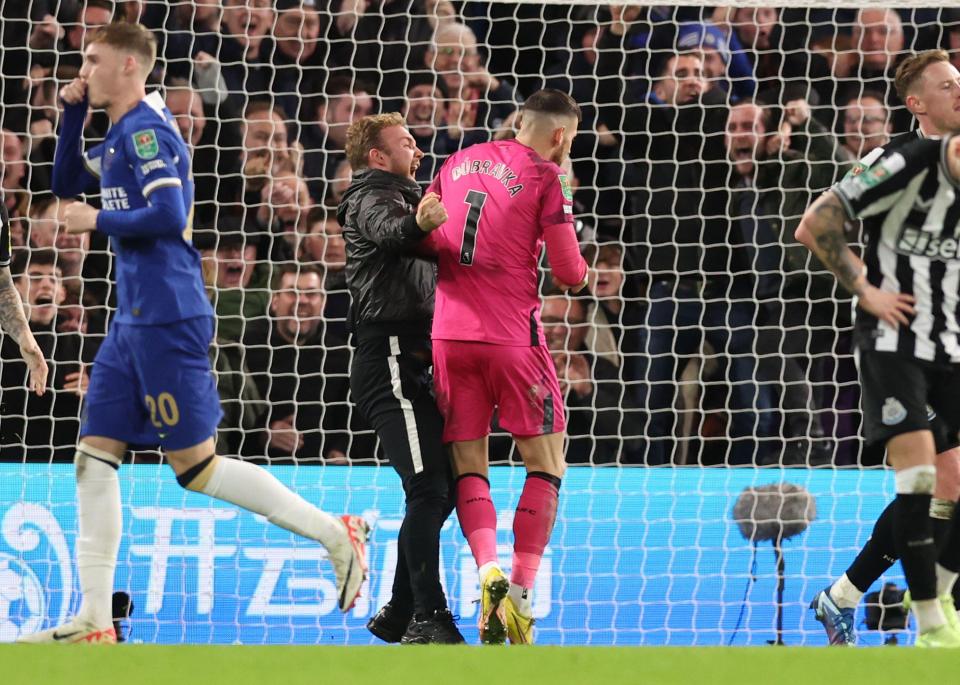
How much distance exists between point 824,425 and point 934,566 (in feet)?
12.0

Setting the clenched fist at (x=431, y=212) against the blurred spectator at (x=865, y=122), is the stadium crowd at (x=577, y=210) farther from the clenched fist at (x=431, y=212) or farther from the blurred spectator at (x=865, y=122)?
the clenched fist at (x=431, y=212)

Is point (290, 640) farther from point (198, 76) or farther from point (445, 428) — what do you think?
point (198, 76)

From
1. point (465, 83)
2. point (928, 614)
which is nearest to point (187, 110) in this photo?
point (465, 83)

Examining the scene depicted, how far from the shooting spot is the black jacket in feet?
17.5

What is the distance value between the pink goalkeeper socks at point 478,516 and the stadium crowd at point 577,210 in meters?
2.30

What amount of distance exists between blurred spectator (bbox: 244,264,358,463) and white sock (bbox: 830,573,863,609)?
2.95 metres

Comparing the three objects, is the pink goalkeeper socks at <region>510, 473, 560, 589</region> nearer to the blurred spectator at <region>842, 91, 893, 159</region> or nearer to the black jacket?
the black jacket

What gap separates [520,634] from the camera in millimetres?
5219

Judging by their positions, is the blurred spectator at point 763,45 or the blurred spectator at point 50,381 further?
the blurred spectator at point 763,45

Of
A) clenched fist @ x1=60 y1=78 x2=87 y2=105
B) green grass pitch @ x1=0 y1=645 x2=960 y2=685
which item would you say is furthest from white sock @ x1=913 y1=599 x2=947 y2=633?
clenched fist @ x1=60 y1=78 x2=87 y2=105

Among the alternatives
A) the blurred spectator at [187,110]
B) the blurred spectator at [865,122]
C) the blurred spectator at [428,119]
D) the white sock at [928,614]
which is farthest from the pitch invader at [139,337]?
the blurred spectator at [865,122]

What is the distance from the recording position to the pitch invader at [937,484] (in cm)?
489

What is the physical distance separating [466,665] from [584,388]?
433 cm

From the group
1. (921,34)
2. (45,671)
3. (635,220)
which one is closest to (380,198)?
(45,671)
